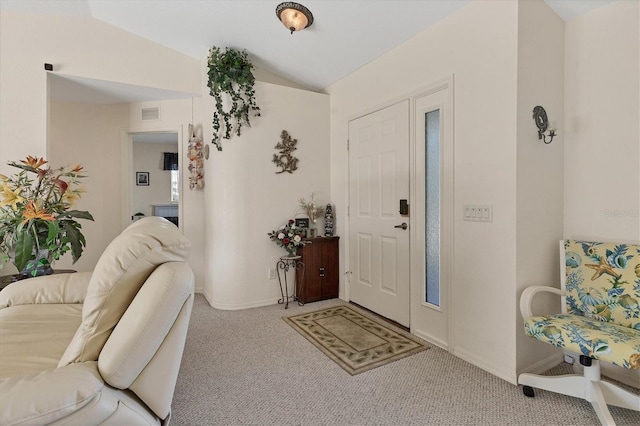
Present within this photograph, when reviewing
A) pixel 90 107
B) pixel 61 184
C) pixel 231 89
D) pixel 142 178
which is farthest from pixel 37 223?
pixel 142 178

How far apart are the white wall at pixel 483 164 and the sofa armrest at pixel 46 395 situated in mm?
2151

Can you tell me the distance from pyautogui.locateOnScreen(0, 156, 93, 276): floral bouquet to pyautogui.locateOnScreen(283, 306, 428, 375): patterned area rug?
6.04ft

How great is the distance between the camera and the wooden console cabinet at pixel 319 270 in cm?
345

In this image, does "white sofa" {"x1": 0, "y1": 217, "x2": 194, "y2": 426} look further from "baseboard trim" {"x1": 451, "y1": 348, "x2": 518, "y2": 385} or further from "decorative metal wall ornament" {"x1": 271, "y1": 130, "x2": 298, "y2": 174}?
"decorative metal wall ornament" {"x1": 271, "y1": 130, "x2": 298, "y2": 174}

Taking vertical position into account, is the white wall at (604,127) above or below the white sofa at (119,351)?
above

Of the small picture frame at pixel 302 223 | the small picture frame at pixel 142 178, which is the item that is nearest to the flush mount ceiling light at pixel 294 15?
the small picture frame at pixel 302 223

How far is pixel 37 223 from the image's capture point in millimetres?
1888

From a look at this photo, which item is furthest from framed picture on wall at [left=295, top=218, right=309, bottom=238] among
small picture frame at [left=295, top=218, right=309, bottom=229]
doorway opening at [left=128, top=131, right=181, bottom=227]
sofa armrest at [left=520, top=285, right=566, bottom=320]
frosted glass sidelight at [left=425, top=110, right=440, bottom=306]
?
doorway opening at [left=128, top=131, right=181, bottom=227]

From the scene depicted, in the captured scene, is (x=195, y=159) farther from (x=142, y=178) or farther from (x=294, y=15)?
(x=142, y=178)

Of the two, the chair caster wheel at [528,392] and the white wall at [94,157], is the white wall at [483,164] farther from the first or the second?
the white wall at [94,157]

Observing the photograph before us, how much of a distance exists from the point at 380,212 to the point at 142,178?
18.7 ft

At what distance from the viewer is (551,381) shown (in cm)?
174

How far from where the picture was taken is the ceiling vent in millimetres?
3932

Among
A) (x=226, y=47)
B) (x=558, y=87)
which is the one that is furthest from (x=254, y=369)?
(x=226, y=47)
